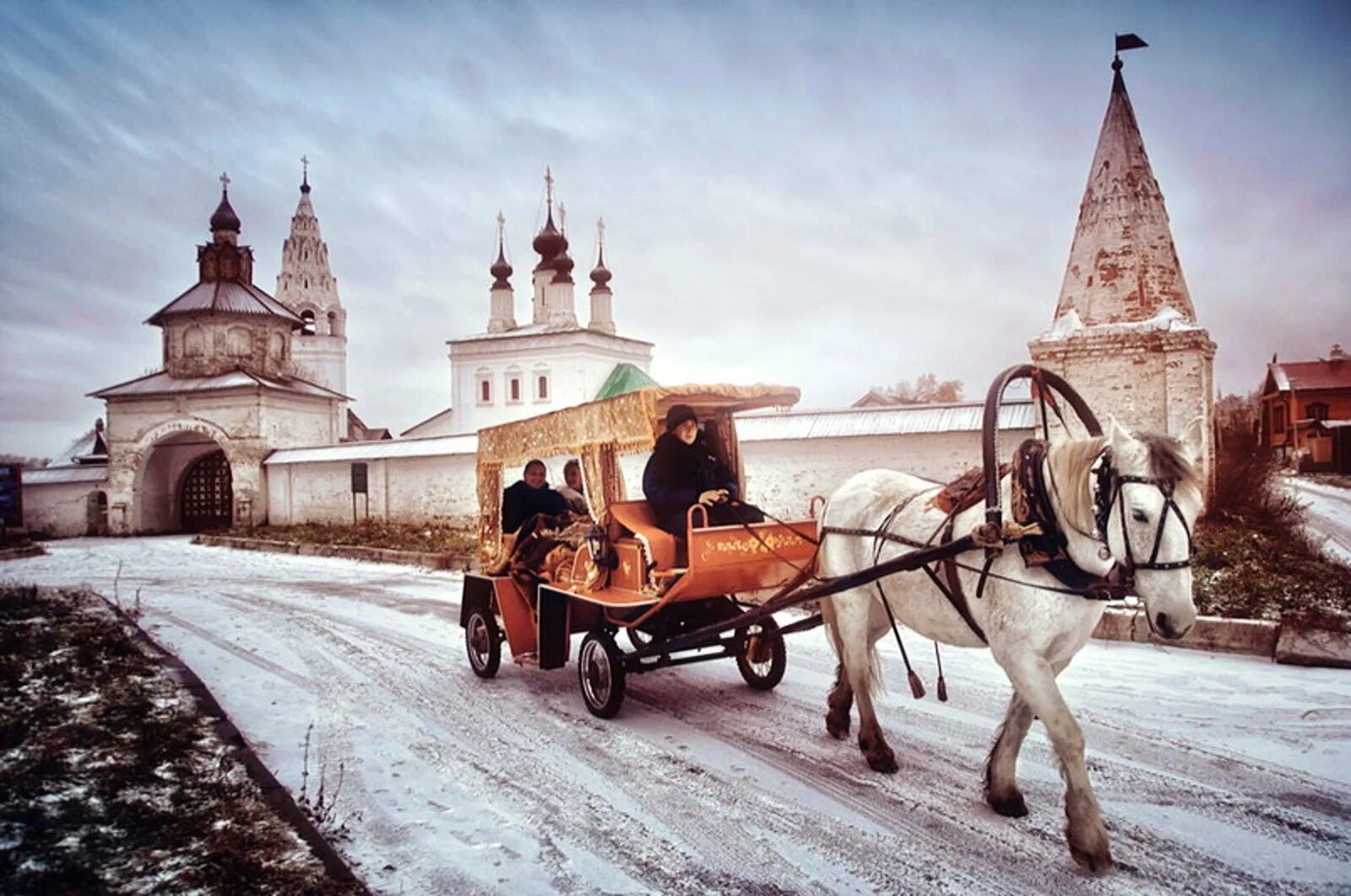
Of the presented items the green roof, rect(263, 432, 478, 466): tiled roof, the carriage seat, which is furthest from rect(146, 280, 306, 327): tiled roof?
the carriage seat

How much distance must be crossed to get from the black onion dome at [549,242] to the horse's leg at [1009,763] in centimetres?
4027

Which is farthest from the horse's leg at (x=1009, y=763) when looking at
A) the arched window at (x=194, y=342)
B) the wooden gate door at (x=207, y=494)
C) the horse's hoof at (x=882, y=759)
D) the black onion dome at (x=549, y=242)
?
the black onion dome at (x=549, y=242)

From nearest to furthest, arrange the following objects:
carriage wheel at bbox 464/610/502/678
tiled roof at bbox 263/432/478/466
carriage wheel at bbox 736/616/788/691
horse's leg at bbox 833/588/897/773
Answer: horse's leg at bbox 833/588/897/773
carriage wheel at bbox 736/616/788/691
carriage wheel at bbox 464/610/502/678
tiled roof at bbox 263/432/478/466

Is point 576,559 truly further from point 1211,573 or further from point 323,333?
point 323,333

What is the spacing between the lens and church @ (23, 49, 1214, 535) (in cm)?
1214

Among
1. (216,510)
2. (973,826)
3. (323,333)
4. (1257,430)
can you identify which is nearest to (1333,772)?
(973,826)

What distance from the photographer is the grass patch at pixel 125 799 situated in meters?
3.31

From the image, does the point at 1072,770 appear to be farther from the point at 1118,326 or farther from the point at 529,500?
the point at 1118,326

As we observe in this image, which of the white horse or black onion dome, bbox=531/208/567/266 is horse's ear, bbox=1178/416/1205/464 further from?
black onion dome, bbox=531/208/567/266

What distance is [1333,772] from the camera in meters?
4.48

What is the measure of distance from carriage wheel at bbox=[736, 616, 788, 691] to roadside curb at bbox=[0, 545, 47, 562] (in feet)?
63.9

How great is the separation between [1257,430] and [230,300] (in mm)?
32906

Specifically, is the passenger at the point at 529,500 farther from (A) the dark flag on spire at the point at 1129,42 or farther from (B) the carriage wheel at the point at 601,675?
(A) the dark flag on spire at the point at 1129,42

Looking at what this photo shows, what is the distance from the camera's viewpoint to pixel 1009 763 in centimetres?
407
